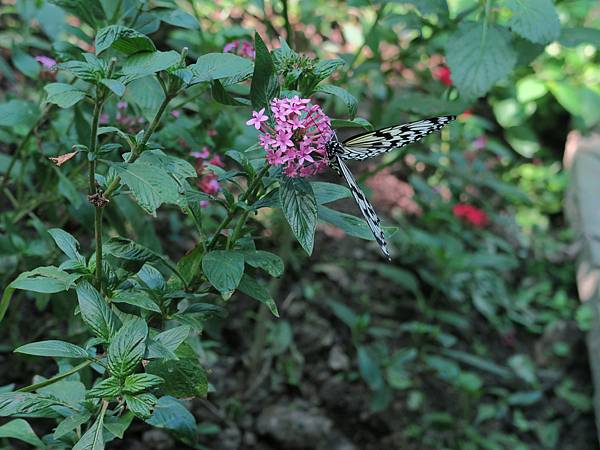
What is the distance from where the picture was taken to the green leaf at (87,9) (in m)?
1.55

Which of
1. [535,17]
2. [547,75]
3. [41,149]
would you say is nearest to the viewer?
[535,17]

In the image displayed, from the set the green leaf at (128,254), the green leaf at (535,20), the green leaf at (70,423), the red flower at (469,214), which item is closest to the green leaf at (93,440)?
the green leaf at (70,423)

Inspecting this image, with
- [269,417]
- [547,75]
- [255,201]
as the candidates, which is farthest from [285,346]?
[547,75]

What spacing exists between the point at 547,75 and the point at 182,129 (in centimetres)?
308

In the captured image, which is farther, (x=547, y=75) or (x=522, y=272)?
(x=547, y=75)

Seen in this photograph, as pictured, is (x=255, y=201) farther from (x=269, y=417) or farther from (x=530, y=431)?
(x=530, y=431)

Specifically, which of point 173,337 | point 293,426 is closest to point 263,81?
point 173,337

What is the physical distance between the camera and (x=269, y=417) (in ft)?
7.57

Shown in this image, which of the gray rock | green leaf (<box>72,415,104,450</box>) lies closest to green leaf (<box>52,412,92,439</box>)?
green leaf (<box>72,415,104,450</box>)

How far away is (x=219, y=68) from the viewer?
3.67 feet

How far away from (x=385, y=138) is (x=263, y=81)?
23 cm

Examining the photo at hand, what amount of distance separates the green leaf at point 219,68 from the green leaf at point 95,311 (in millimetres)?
348

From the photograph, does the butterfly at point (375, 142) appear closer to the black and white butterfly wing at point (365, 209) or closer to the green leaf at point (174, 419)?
the black and white butterfly wing at point (365, 209)

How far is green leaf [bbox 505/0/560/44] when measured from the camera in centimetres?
162
